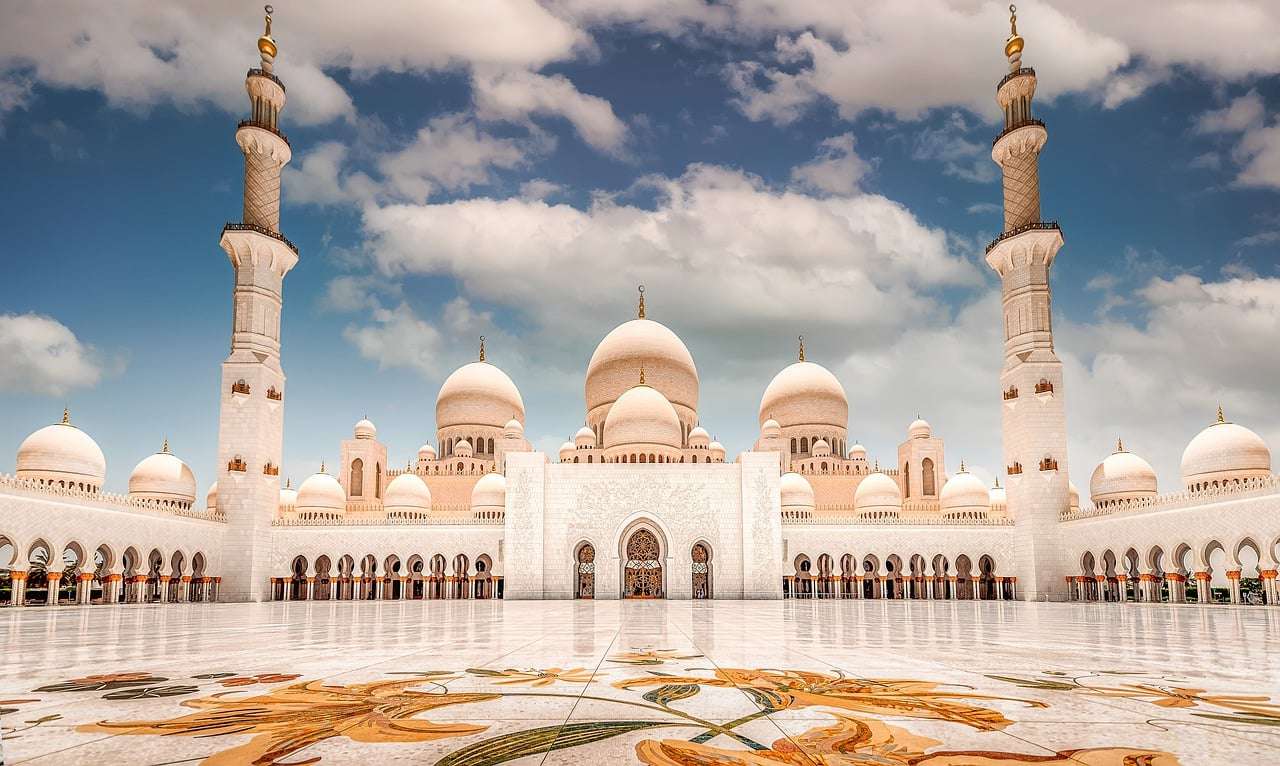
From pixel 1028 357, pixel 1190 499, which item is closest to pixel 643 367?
pixel 1028 357

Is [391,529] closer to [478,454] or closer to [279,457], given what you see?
[279,457]

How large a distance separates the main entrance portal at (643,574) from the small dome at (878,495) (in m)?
9.87

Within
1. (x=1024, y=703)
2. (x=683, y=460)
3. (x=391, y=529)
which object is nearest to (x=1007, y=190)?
(x=683, y=460)

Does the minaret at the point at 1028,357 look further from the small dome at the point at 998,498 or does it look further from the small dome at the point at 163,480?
the small dome at the point at 163,480

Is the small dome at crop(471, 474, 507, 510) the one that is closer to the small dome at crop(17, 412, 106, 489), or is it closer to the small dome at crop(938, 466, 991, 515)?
the small dome at crop(17, 412, 106, 489)

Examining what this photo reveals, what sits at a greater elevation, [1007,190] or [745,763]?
[1007,190]

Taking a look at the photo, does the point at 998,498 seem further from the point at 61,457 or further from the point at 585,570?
the point at 61,457

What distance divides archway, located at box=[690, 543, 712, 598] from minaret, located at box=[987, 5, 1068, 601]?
32.4ft

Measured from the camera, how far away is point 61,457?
26.5 m

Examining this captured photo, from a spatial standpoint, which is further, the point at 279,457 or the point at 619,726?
the point at 279,457

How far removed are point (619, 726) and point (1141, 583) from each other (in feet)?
84.7

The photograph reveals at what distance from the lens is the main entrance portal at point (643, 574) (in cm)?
2706

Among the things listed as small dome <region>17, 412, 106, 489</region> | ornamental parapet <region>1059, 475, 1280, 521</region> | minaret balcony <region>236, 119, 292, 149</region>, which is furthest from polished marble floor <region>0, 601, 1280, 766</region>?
minaret balcony <region>236, 119, 292, 149</region>

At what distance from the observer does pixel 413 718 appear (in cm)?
303
